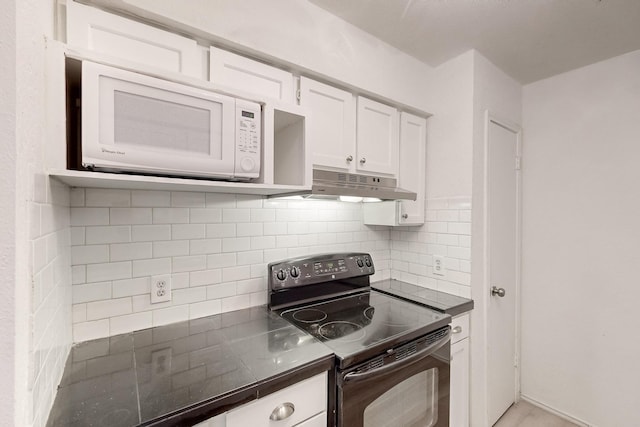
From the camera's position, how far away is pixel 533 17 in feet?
4.84

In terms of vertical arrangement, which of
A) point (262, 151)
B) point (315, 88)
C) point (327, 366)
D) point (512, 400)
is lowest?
point (512, 400)

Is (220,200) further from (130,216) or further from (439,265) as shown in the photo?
(439,265)

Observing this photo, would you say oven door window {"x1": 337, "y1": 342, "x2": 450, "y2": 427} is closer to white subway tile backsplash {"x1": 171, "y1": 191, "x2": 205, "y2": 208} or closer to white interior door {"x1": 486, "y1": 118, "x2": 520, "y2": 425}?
white interior door {"x1": 486, "y1": 118, "x2": 520, "y2": 425}

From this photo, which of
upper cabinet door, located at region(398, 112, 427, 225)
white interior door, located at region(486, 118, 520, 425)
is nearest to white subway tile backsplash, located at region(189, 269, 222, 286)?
upper cabinet door, located at region(398, 112, 427, 225)

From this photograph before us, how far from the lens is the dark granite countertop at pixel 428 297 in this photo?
161cm

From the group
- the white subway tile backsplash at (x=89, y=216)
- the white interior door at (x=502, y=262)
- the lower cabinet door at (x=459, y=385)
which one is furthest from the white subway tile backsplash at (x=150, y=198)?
the white interior door at (x=502, y=262)

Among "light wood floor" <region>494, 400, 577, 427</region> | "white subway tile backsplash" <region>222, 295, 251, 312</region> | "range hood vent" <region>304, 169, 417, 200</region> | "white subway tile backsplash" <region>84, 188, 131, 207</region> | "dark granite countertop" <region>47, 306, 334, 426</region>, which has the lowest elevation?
"light wood floor" <region>494, 400, 577, 427</region>

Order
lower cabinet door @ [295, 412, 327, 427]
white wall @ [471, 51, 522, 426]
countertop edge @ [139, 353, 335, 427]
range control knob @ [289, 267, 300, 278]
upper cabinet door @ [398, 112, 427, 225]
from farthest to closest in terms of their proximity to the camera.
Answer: upper cabinet door @ [398, 112, 427, 225], white wall @ [471, 51, 522, 426], range control knob @ [289, 267, 300, 278], lower cabinet door @ [295, 412, 327, 427], countertop edge @ [139, 353, 335, 427]

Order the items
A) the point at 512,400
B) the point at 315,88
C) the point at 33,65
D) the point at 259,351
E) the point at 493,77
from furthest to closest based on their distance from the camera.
→ 1. the point at 512,400
2. the point at 493,77
3. the point at 315,88
4. the point at 259,351
5. the point at 33,65

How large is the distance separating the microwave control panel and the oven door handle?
829 millimetres

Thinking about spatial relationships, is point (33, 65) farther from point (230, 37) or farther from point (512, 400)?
point (512, 400)

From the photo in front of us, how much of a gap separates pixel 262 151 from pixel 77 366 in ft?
3.17

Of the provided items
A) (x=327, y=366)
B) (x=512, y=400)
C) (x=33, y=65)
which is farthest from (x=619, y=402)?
(x=33, y=65)

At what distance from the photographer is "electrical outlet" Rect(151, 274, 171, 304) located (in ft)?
4.09
